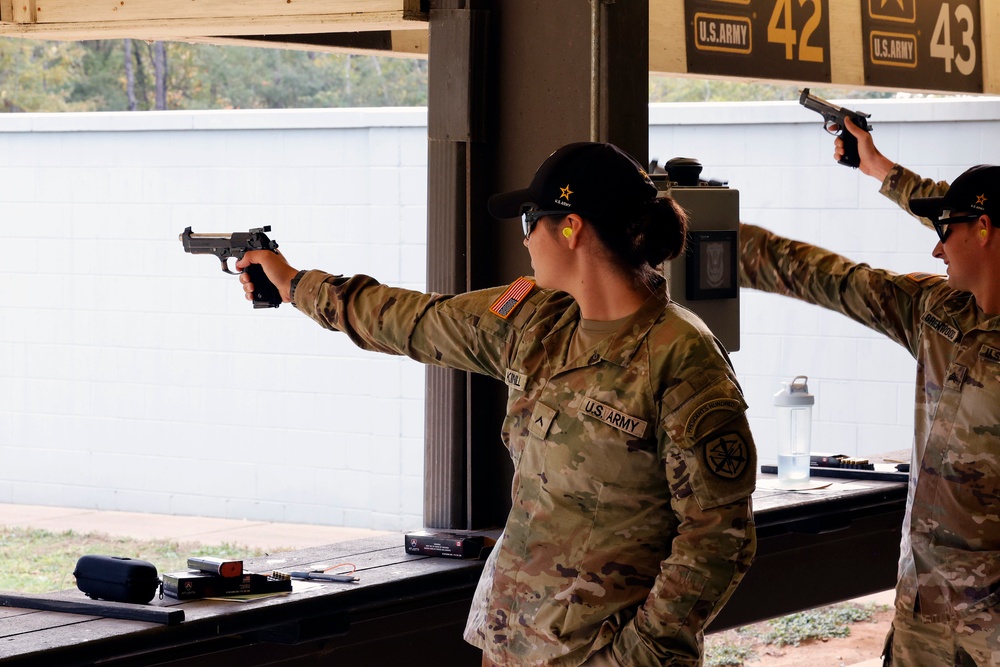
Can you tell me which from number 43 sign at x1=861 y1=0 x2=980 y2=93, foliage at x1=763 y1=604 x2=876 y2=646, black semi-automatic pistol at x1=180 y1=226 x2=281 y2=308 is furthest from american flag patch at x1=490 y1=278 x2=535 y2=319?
foliage at x1=763 y1=604 x2=876 y2=646

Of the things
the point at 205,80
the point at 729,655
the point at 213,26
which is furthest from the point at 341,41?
the point at 205,80

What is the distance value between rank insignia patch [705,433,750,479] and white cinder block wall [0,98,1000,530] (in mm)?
5574

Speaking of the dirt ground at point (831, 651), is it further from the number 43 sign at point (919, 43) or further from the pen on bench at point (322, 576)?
the pen on bench at point (322, 576)

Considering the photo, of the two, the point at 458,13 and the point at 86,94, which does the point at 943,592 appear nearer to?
the point at 458,13

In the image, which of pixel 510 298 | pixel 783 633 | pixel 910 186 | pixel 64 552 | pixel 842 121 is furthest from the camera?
pixel 64 552

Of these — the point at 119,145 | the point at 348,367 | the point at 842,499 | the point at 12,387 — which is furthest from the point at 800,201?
the point at 12,387

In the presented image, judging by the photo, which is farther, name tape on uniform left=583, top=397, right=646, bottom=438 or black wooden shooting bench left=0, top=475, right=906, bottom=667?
black wooden shooting bench left=0, top=475, right=906, bottom=667

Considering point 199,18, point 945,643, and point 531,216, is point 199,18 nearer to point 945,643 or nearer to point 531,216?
point 531,216

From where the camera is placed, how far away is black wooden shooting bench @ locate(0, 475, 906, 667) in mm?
2861

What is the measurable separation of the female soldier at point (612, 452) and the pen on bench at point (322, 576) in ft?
2.26

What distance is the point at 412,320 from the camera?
2.85 meters

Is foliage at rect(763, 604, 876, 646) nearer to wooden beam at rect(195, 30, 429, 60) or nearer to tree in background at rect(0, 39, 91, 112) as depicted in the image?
wooden beam at rect(195, 30, 429, 60)

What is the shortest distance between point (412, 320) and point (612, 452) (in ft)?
1.92

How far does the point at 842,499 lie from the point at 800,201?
3.68m
